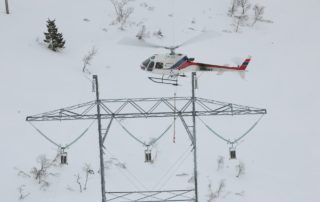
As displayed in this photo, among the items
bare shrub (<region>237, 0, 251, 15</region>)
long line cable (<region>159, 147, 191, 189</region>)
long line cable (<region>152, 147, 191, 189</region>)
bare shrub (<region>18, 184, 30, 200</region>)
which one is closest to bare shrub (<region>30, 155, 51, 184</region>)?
bare shrub (<region>18, 184, 30, 200</region>)

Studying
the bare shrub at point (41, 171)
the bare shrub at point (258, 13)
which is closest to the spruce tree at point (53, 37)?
the bare shrub at point (41, 171)

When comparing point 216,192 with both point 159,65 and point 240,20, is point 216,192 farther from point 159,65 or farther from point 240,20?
point 240,20

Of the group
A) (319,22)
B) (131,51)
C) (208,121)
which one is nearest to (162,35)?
(131,51)

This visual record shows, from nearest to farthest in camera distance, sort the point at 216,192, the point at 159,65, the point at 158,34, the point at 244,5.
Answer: the point at 159,65 < the point at 216,192 < the point at 158,34 < the point at 244,5

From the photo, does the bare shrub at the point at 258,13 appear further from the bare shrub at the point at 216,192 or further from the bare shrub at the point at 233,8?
the bare shrub at the point at 216,192

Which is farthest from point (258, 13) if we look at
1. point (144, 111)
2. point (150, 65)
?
point (144, 111)

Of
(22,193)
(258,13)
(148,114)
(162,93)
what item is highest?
(258,13)
